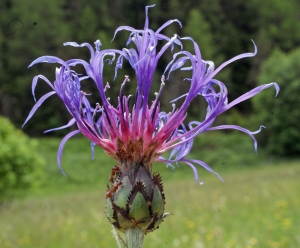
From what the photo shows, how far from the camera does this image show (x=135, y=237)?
99 centimetres

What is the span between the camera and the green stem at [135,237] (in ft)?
3.18

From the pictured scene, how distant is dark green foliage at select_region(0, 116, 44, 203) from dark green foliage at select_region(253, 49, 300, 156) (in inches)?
543

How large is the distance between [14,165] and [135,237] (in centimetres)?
860

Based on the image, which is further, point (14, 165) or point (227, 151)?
point (227, 151)

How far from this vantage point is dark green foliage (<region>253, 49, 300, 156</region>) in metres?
21.5

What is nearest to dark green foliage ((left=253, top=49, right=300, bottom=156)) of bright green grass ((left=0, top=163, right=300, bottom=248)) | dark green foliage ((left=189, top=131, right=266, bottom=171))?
dark green foliage ((left=189, top=131, right=266, bottom=171))

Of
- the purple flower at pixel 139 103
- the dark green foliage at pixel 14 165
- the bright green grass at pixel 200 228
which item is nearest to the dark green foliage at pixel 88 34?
the dark green foliage at pixel 14 165

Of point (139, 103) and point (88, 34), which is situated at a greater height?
point (139, 103)

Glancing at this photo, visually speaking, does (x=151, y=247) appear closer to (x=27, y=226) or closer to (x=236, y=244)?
(x=236, y=244)

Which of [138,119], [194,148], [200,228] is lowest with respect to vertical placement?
[194,148]

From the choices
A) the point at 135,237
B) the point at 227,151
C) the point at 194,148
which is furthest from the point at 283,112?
the point at 135,237

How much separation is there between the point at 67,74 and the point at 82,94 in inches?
2.4

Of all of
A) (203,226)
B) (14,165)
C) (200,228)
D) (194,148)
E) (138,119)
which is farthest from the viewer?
(194,148)

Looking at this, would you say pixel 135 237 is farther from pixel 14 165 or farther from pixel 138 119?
pixel 14 165
